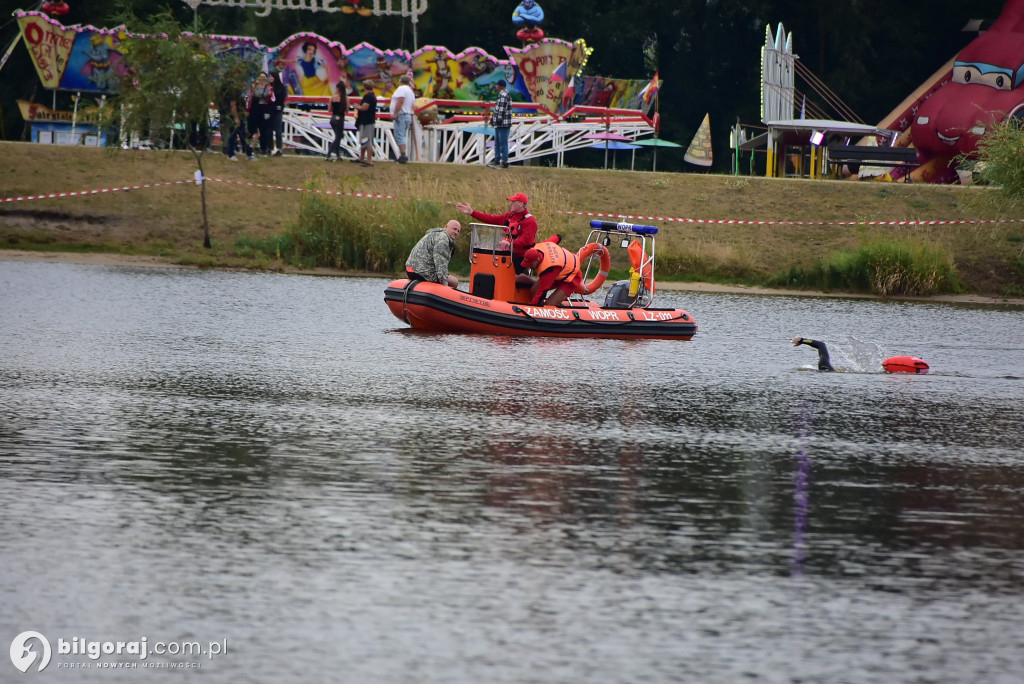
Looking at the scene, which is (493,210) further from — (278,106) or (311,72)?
(311,72)

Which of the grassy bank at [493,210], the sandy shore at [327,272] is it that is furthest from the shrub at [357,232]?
→ the sandy shore at [327,272]

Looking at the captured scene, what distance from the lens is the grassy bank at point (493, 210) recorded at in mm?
30562

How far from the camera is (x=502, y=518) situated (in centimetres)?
838

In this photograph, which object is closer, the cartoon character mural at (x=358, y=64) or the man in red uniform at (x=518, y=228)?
the man in red uniform at (x=518, y=228)

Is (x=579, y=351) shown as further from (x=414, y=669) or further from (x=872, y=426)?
(x=414, y=669)

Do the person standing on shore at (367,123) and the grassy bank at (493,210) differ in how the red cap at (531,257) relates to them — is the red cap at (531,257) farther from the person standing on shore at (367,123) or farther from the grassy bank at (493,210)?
the person standing on shore at (367,123)

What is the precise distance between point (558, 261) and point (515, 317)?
1080 mm

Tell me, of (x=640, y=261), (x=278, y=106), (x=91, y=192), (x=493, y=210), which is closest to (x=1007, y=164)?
(x=493, y=210)

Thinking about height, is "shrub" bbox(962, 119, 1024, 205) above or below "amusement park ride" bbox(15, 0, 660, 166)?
below

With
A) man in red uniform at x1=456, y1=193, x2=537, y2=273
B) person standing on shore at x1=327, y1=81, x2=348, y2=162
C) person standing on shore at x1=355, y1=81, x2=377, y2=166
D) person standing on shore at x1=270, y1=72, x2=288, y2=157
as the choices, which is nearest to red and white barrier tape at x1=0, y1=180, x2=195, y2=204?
person standing on shore at x1=270, y1=72, x2=288, y2=157

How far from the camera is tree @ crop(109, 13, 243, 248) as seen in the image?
31.1m

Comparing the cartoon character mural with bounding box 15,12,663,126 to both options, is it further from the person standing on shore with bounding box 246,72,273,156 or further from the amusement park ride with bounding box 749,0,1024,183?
the amusement park ride with bounding box 749,0,1024,183

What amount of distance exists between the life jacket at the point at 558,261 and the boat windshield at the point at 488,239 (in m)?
0.48

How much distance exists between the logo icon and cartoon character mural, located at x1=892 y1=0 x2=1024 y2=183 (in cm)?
3555
